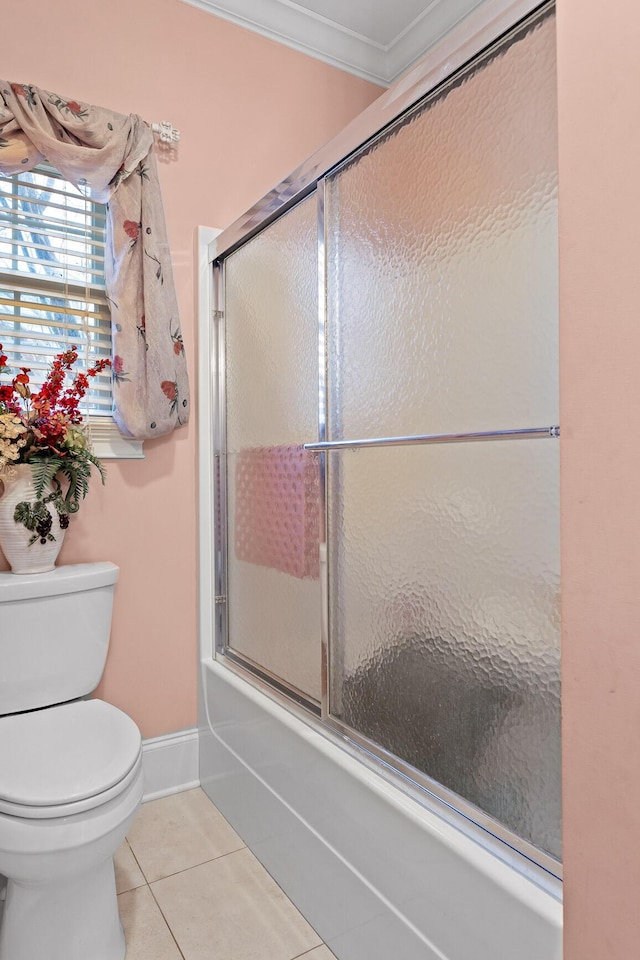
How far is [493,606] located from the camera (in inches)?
41.0

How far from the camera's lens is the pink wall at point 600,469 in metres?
0.69

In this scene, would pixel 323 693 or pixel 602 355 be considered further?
pixel 323 693

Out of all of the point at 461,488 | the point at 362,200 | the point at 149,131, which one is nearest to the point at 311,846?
the point at 461,488

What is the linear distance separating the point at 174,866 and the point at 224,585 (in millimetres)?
788

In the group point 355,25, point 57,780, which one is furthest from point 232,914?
point 355,25

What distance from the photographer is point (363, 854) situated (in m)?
1.24

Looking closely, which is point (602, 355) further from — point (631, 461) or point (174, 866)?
point (174, 866)

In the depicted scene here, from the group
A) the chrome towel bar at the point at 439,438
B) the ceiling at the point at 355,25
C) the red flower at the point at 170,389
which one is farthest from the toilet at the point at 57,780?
the ceiling at the point at 355,25

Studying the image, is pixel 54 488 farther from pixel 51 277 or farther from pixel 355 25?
pixel 355 25

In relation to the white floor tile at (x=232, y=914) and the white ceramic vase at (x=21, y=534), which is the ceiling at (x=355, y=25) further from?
the white floor tile at (x=232, y=914)

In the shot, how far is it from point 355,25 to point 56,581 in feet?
7.23

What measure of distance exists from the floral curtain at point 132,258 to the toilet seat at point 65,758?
81cm

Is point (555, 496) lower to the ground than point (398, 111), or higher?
lower

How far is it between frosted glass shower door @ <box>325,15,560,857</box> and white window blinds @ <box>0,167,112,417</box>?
88 cm
